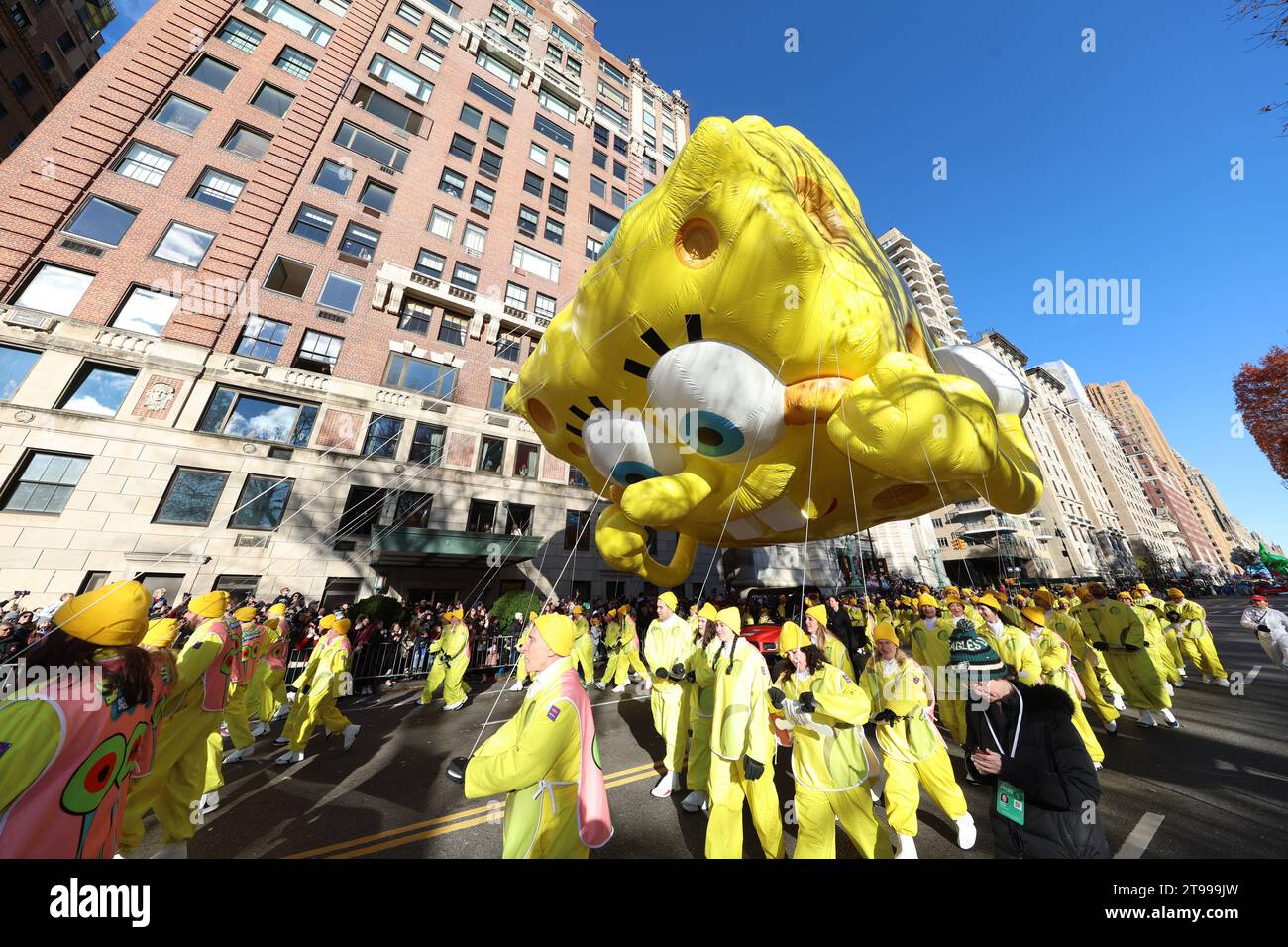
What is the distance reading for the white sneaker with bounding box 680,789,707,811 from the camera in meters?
4.62

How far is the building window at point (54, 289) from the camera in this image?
11898mm

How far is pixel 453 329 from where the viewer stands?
17.9 m

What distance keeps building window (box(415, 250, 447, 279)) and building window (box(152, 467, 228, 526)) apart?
1062cm

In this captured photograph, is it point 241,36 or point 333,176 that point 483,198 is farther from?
point 241,36

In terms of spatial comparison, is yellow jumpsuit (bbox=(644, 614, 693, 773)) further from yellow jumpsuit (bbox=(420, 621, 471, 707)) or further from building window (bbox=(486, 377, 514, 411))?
building window (bbox=(486, 377, 514, 411))

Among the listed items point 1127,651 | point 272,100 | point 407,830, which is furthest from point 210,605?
point 272,100

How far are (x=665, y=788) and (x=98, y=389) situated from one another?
17938 mm

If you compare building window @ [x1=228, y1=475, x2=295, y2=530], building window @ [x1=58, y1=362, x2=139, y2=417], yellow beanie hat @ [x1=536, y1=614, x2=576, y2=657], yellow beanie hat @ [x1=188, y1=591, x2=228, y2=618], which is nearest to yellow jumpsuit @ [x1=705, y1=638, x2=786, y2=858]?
yellow beanie hat @ [x1=536, y1=614, x2=576, y2=657]

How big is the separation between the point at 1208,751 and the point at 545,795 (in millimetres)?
8384

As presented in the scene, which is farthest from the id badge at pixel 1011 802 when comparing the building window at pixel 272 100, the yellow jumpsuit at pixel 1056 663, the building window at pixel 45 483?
the building window at pixel 272 100

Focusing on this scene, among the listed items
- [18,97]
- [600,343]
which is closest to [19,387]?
Answer: [600,343]

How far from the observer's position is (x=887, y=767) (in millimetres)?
4078

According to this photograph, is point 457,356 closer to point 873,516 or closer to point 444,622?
point 444,622

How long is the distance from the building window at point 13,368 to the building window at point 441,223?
12.5 metres
